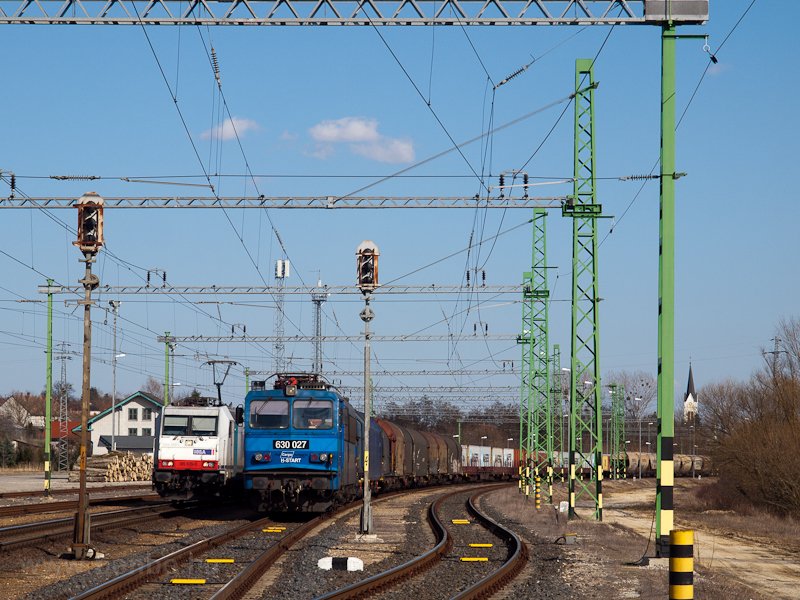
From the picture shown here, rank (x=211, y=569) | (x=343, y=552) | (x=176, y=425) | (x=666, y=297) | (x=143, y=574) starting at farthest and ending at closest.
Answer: (x=176, y=425)
(x=343, y=552)
(x=666, y=297)
(x=211, y=569)
(x=143, y=574)

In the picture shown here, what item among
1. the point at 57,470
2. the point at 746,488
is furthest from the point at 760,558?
the point at 57,470

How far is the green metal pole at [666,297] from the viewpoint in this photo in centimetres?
1678

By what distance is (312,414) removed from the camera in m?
26.5

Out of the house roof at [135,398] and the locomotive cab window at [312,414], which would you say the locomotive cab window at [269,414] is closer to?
the locomotive cab window at [312,414]

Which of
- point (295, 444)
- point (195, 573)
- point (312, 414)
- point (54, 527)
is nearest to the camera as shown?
point (195, 573)

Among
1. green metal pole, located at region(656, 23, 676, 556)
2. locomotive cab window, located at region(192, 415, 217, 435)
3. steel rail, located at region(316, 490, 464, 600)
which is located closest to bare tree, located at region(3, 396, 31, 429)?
locomotive cab window, located at region(192, 415, 217, 435)

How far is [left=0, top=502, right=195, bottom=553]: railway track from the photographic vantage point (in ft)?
61.9

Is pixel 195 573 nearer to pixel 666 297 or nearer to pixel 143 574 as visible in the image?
pixel 143 574

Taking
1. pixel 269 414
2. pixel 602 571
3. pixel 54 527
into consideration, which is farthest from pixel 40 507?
pixel 602 571

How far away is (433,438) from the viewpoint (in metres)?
61.6

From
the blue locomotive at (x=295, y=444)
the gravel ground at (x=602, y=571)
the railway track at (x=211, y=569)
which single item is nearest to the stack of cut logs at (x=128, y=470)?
the blue locomotive at (x=295, y=444)

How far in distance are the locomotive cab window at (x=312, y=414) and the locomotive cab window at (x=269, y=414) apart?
0.25 meters

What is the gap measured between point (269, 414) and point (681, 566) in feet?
62.5

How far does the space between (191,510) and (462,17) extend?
1909 cm
